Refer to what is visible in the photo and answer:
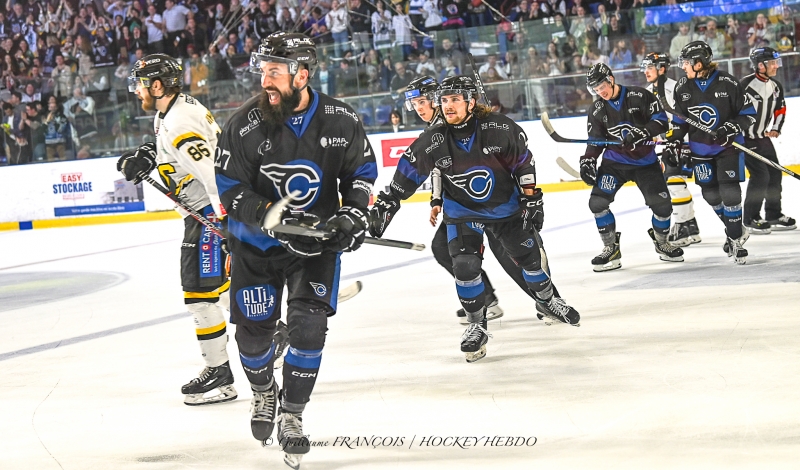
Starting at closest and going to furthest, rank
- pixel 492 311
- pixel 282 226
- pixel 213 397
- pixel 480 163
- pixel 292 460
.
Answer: pixel 282 226 → pixel 292 460 → pixel 213 397 → pixel 480 163 → pixel 492 311

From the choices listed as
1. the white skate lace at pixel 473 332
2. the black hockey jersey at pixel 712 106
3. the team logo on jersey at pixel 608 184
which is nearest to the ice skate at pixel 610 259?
the team logo on jersey at pixel 608 184

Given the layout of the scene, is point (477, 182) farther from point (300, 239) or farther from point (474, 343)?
point (300, 239)

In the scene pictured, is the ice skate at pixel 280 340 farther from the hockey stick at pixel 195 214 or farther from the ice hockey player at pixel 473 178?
the ice hockey player at pixel 473 178

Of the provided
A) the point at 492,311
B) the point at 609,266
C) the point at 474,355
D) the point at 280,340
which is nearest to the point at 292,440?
the point at 280,340

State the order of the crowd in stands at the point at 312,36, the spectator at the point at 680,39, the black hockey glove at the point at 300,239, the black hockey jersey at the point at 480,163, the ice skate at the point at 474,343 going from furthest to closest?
the crowd in stands at the point at 312,36 < the spectator at the point at 680,39 < the black hockey jersey at the point at 480,163 < the ice skate at the point at 474,343 < the black hockey glove at the point at 300,239

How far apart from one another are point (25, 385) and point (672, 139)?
14.4 feet

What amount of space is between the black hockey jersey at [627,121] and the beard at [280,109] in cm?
360

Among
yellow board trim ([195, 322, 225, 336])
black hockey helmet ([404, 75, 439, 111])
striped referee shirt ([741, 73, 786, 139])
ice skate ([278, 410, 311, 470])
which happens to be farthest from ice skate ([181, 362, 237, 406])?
striped referee shirt ([741, 73, 786, 139])

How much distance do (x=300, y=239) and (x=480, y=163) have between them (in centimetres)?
165

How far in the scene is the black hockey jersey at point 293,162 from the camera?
2945 millimetres

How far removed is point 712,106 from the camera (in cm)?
648

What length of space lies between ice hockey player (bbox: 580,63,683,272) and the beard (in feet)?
12.0

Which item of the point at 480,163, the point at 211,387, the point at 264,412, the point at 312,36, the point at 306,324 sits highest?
the point at 312,36

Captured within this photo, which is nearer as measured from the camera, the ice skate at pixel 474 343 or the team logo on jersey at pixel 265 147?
the team logo on jersey at pixel 265 147
